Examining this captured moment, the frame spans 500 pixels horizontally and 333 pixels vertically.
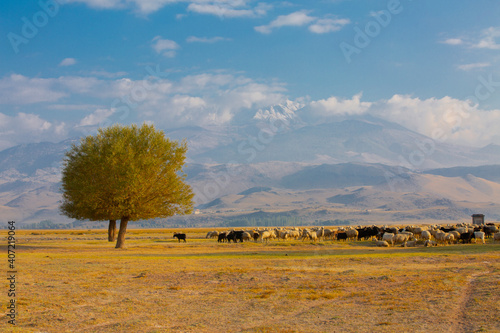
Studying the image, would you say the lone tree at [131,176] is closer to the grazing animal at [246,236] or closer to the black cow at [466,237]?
the grazing animal at [246,236]

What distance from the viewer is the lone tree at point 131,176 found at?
46.5 metres

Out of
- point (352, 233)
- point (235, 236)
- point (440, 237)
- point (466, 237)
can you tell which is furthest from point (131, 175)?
point (466, 237)

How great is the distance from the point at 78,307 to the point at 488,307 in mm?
13479

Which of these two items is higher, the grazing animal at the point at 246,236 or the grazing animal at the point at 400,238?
the grazing animal at the point at 400,238

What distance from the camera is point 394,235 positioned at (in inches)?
2120

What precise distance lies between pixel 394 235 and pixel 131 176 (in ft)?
94.6

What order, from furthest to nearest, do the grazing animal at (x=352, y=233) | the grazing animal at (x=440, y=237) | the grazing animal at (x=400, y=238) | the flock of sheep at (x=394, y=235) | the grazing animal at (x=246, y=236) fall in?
the grazing animal at (x=246, y=236) → the grazing animal at (x=352, y=233) → the grazing animal at (x=400, y=238) → the flock of sheep at (x=394, y=235) → the grazing animal at (x=440, y=237)

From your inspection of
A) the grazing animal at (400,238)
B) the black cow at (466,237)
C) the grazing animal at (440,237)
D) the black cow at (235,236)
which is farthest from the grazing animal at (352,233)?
the black cow at (466,237)

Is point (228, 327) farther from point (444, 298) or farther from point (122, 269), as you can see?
point (122, 269)

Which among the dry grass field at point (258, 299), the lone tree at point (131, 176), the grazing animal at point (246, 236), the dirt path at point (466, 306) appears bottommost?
the grazing animal at point (246, 236)

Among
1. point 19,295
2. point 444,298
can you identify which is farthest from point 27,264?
point 444,298

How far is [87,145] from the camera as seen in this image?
51.8 meters

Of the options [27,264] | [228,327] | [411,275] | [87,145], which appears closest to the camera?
[228,327]

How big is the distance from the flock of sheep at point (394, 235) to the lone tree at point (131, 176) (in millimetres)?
17434
